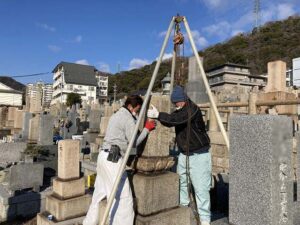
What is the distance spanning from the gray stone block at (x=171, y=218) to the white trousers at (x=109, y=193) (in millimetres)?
157

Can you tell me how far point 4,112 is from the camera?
68.2 ft

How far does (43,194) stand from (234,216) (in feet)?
16.6

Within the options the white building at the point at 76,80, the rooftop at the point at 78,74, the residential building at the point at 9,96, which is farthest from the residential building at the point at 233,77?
the rooftop at the point at 78,74

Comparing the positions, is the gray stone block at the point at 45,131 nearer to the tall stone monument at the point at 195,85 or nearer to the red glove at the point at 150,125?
the tall stone monument at the point at 195,85

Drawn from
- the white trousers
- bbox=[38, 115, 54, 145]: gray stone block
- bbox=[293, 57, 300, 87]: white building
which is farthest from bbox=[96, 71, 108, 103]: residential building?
the white trousers

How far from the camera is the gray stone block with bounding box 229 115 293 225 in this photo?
9.11ft

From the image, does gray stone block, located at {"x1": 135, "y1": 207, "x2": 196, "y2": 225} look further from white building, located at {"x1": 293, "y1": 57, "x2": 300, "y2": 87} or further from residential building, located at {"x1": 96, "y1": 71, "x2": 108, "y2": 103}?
residential building, located at {"x1": 96, "y1": 71, "x2": 108, "y2": 103}

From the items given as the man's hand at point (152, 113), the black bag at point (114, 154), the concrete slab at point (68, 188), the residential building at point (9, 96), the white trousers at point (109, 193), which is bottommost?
the concrete slab at point (68, 188)

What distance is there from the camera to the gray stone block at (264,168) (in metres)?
2.78

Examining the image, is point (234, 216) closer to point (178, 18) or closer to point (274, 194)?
point (274, 194)

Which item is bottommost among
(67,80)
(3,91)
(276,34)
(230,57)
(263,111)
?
(263,111)

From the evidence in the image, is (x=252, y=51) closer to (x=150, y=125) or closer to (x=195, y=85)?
(x=195, y=85)

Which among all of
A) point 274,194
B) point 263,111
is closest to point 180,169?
point 274,194

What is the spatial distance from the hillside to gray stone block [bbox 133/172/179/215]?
179 ft
